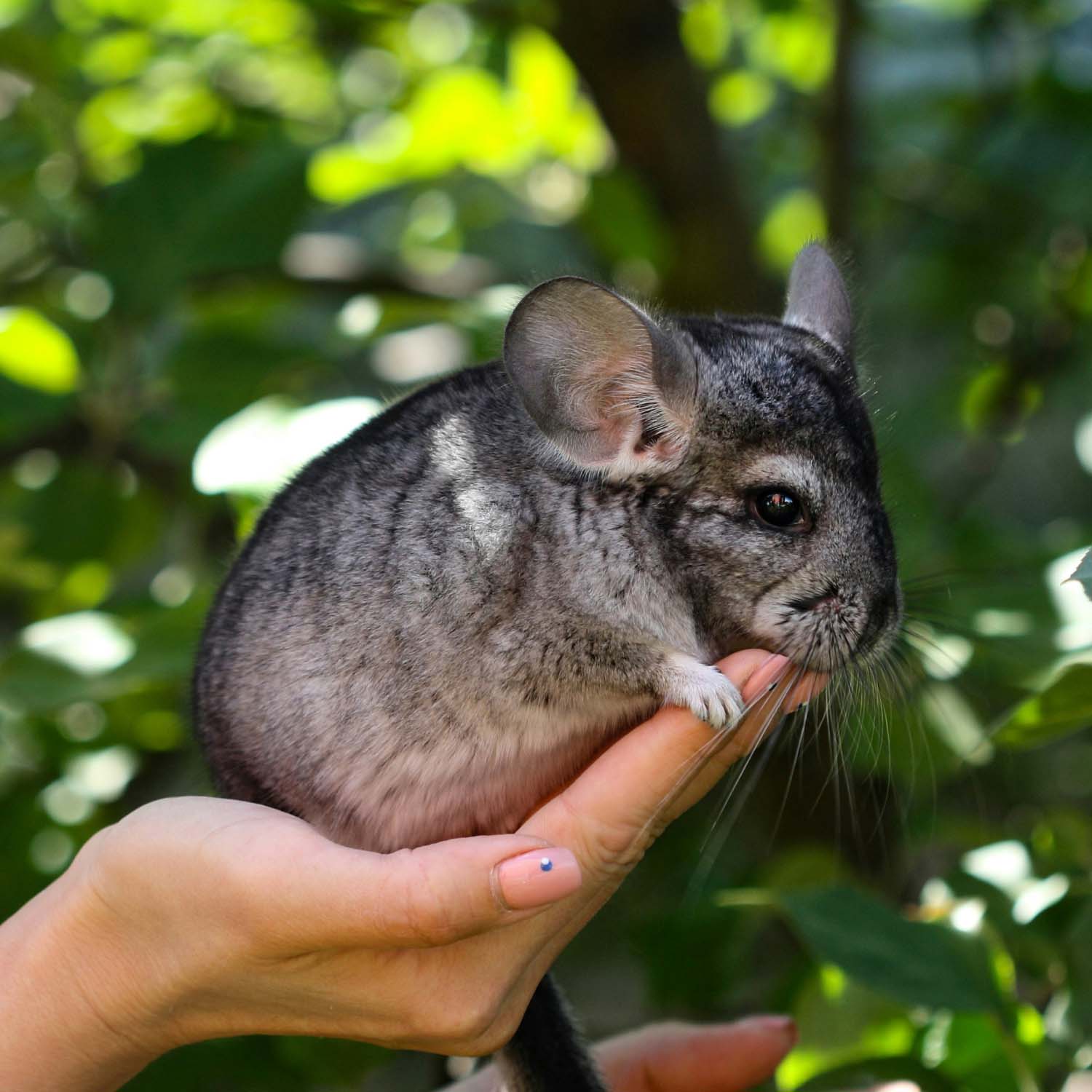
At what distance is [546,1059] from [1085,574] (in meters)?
0.85

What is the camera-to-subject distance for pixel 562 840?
136 cm

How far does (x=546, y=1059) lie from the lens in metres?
1.55

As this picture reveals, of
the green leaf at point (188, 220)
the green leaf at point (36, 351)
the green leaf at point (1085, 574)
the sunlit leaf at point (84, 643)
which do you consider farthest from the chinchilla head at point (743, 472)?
the green leaf at point (36, 351)

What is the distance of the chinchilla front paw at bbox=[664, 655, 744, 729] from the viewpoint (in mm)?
1373

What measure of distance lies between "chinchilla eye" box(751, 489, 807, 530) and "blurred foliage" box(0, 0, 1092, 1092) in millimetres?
278

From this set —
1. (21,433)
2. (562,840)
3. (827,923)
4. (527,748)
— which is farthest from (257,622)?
(21,433)

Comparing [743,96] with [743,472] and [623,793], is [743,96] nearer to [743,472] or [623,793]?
[743,472]

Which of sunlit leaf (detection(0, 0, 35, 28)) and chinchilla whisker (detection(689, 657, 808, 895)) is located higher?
sunlit leaf (detection(0, 0, 35, 28))

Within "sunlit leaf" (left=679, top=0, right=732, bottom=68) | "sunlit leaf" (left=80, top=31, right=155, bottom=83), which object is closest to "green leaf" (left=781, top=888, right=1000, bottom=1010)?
"sunlit leaf" (left=80, top=31, right=155, bottom=83)

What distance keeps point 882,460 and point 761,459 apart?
1.08 feet

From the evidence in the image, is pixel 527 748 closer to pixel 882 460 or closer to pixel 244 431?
pixel 882 460

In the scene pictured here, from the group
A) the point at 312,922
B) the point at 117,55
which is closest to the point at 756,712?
the point at 312,922

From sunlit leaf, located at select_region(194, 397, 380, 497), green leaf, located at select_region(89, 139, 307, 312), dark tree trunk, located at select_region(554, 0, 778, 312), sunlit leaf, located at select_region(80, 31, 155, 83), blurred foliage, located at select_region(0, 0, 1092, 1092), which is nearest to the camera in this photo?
blurred foliage, located at select_region(0, 0, 1092, 1092)

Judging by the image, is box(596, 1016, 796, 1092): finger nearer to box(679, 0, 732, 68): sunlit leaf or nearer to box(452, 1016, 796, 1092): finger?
box(452, 1016, 796, 1092): finger
